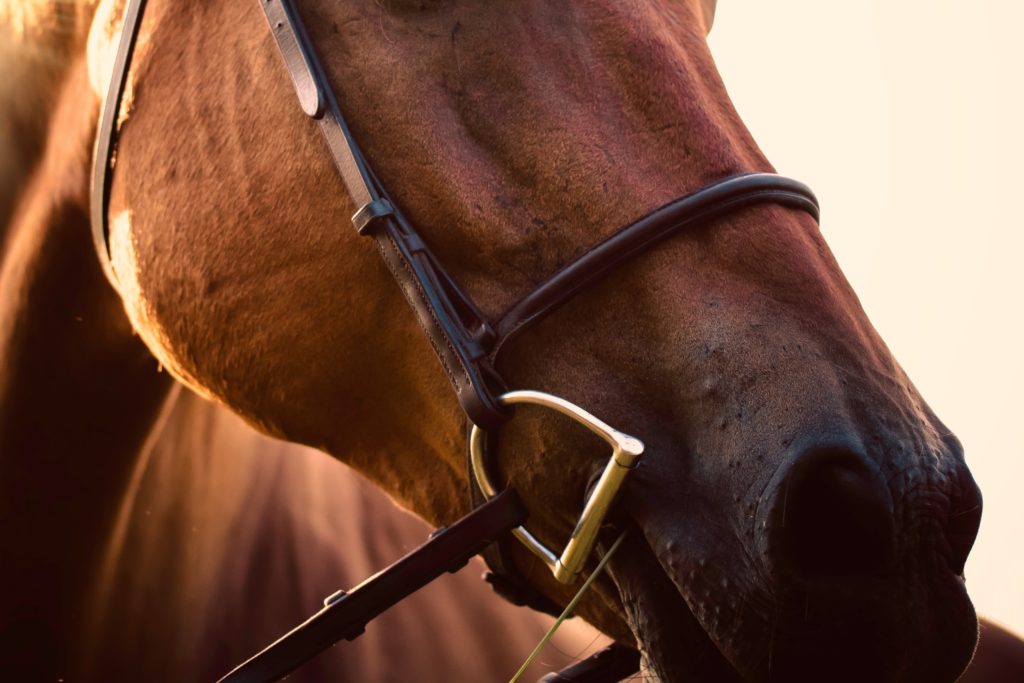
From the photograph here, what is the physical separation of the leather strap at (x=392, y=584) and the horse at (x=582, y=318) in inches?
2.5

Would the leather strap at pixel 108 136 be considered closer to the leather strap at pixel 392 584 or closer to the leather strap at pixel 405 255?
the leather strap at pixel 405 255

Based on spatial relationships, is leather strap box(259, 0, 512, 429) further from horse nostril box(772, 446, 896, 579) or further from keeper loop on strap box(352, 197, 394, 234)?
horse nostril box(772, 446, 896, 579)

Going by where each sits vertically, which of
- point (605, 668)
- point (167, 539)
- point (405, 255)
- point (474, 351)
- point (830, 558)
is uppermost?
point (405, 255)

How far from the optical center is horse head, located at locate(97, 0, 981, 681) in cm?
113

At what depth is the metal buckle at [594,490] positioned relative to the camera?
1177 mm

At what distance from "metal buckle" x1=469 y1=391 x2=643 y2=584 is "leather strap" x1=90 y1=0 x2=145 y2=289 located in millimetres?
1081

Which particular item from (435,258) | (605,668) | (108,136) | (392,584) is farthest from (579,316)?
(108,136)

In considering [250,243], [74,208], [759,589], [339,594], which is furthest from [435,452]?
[74,208]

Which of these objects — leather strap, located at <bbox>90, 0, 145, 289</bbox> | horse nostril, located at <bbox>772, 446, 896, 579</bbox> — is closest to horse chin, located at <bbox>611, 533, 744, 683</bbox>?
horse nostril, located at <bbox>772, 446, 896, 579</bbox>

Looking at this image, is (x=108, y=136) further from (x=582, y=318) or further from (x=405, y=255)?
(x=582, y=318)

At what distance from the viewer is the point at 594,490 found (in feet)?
4.04

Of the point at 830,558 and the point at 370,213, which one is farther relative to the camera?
the point at 370,213

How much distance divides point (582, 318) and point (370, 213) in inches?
16.0

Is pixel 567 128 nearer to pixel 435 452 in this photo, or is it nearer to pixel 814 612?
pixel 435 452
